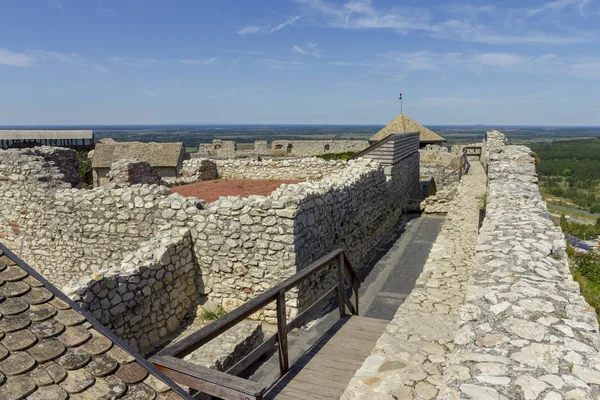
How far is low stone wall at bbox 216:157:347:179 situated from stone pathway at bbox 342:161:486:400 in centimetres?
798

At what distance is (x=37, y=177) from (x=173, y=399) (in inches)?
359

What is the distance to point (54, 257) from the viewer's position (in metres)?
9.33

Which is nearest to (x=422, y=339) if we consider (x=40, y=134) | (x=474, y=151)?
(x=474, y=151)

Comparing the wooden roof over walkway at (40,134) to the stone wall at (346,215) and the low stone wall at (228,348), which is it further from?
the low stone wall at (228,348)

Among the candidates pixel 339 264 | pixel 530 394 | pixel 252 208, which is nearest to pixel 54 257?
pixel 252 208

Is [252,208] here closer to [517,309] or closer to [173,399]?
[517,309]

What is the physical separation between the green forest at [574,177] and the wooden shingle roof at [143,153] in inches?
1474

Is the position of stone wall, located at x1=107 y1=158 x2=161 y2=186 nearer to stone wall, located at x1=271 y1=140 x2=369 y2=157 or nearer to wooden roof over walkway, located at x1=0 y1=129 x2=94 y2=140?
stone wall, located at x1=271 y1=140 x2=369 y2=157

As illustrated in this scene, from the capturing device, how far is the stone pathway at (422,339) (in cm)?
385

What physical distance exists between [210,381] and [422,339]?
2.87 metres

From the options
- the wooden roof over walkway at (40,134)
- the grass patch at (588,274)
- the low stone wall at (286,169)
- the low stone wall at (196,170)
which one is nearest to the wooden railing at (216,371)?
the grass patch at (588,274)

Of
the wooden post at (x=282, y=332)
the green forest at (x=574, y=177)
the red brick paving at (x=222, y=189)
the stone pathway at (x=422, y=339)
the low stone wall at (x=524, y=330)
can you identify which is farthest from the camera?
the green forest at (x=574, y=177)

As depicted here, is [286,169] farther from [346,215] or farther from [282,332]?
[282,332]

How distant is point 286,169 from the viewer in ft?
53.2
